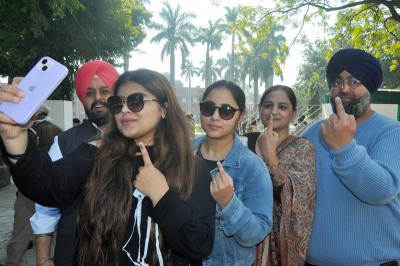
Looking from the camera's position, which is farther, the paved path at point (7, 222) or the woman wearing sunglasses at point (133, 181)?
the paved path at point (7, 222)

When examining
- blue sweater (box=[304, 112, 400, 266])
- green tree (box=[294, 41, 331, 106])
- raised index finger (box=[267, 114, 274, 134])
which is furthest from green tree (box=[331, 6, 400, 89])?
green tree (box=[294, 41, 331, 106])

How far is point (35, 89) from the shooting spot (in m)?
1.64

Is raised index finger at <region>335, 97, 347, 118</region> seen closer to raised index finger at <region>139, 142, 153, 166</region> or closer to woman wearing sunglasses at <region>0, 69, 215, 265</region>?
woman wearing sunglasses at <region>0, 69, 215, 265</region>

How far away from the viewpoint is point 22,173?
1659 millimetres

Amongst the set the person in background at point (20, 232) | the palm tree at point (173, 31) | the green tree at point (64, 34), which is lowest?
the person in background at point (20, 232)

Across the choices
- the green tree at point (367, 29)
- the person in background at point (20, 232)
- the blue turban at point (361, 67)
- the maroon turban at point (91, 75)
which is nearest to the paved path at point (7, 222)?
the person in background at point (20, 232)

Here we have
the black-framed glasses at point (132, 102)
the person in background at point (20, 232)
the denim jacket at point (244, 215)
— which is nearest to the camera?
the black-framed glasses at point (132, 102)

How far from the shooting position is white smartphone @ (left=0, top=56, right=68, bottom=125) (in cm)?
158

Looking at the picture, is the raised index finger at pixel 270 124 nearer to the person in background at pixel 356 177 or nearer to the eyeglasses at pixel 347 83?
the person in background at pixel 356 177

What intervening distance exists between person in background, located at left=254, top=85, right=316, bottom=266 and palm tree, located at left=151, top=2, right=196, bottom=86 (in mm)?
50602

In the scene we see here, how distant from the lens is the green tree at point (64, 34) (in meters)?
10.4

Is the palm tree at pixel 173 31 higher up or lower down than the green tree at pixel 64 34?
higher up

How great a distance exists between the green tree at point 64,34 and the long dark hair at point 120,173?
8.35 m

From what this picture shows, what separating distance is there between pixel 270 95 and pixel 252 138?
39 cm
